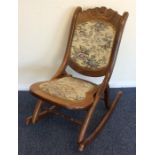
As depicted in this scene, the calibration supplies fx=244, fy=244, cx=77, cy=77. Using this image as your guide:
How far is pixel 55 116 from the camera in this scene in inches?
83.8

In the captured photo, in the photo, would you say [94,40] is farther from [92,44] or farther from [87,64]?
[87,64]

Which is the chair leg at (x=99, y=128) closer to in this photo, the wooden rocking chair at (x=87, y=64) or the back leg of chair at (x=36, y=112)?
the wooden rocking chair at (x=87, y=64)

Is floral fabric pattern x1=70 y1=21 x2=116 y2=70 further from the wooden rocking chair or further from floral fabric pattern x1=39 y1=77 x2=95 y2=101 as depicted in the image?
floral fabric pattern x1=39 y1=77 x2=95 y2=101

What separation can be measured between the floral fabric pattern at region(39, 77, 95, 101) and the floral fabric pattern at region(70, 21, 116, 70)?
20 cm

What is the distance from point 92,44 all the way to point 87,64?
171mm

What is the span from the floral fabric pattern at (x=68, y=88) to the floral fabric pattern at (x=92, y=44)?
7.7 inches

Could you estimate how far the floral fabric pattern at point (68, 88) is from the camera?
173 centimetres

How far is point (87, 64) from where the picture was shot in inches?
80.7

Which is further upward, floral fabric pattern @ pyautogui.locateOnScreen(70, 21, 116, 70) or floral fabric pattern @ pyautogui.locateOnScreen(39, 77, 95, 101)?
floral fabric pattern @ pyautogui.locateOnScreen(70, 21, 116, 70)

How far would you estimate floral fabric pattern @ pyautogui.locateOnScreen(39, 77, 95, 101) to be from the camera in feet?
5.66

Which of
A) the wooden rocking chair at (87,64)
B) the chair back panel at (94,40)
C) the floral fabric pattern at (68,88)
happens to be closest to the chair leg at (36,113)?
the wooden rocking chair at (87,64)

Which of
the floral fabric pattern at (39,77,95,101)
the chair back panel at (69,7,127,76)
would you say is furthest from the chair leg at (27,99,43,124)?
the chair back panel at (69,7,127,76)
